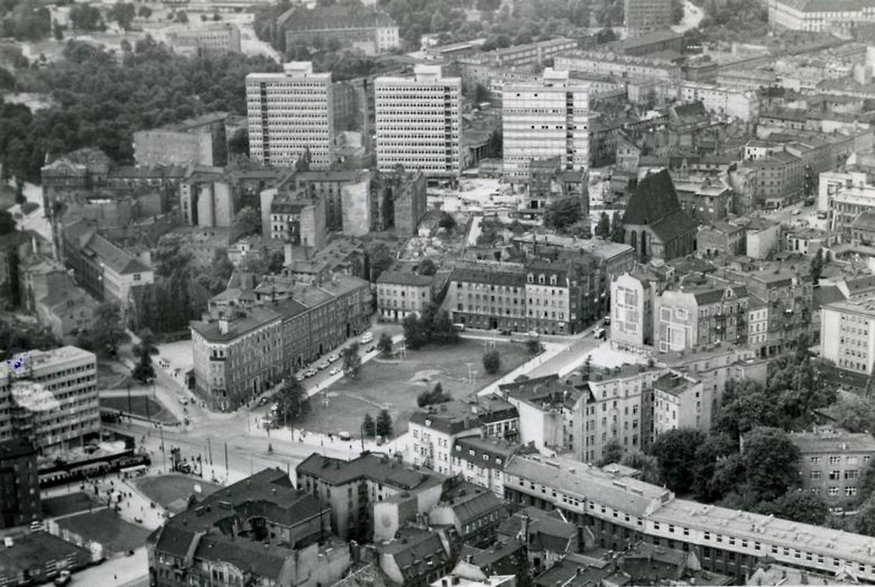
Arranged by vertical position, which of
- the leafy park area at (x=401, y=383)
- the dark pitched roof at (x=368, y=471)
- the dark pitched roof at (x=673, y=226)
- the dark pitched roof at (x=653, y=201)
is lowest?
the leafy park area at (x=401, y=383)

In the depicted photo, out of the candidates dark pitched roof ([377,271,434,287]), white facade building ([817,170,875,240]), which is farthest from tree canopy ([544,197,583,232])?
white facade building ([817,170,875,240])

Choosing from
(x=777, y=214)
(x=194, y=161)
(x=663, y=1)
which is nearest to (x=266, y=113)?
(x=194, y=161)

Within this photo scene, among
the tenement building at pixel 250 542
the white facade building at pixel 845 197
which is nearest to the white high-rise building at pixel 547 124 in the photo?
the white facade building at pixel 845 197

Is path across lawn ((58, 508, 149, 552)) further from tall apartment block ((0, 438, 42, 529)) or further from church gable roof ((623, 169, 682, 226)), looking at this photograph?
church gable roof ((623, 169, 682, 226))

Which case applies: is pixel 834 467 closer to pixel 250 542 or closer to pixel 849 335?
pixel 849 335

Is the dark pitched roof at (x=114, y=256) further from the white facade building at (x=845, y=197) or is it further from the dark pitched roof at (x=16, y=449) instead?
the white facade building at (x=845, y=197)

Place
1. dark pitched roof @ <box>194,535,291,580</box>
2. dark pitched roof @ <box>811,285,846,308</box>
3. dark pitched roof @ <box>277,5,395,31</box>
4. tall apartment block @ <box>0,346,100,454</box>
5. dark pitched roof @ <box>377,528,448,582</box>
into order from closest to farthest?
dark pitched roof @ <box>194,535,291,580</box> < dark pitched roof @ <box>377,528,448,582</box> < tall apartment block @ <box>0,346,100,454</box> < dark pitched roof @ <box>811,285,846,308</box> < dark pitched roof @ <box>277,5,395,31</box>
